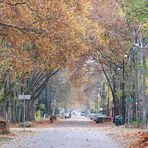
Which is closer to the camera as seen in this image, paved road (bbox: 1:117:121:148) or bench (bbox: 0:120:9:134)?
paved road (bbox: 1:117:121:148)

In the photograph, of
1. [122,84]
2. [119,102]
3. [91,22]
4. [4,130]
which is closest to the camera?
[4,130]

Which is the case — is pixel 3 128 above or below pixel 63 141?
above

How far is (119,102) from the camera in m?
73.1

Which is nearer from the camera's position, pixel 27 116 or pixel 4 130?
pixel 4 130

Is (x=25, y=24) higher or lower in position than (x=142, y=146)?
higher

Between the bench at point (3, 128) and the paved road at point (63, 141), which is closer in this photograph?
the paved road at point (63, 141)

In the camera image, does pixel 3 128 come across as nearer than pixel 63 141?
No

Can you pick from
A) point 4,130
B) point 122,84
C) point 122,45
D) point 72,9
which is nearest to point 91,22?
point 122,45

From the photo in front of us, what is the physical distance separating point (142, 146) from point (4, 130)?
1801 centimetres

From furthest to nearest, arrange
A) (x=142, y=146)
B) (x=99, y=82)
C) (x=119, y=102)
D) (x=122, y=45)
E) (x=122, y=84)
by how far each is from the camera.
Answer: (x=99, y=82) → (x=119, y=102) → (x=122, y=84) → (x=122, y=45) → (x=142, y=146)

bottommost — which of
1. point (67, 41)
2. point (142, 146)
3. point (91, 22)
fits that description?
point (142, 146)

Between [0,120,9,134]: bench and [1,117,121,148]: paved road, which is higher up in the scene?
[0,120,9,134]: bench

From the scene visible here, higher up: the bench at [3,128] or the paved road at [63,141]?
the bench at [3,128]

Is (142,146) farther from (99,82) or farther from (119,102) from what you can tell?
(99,82)
